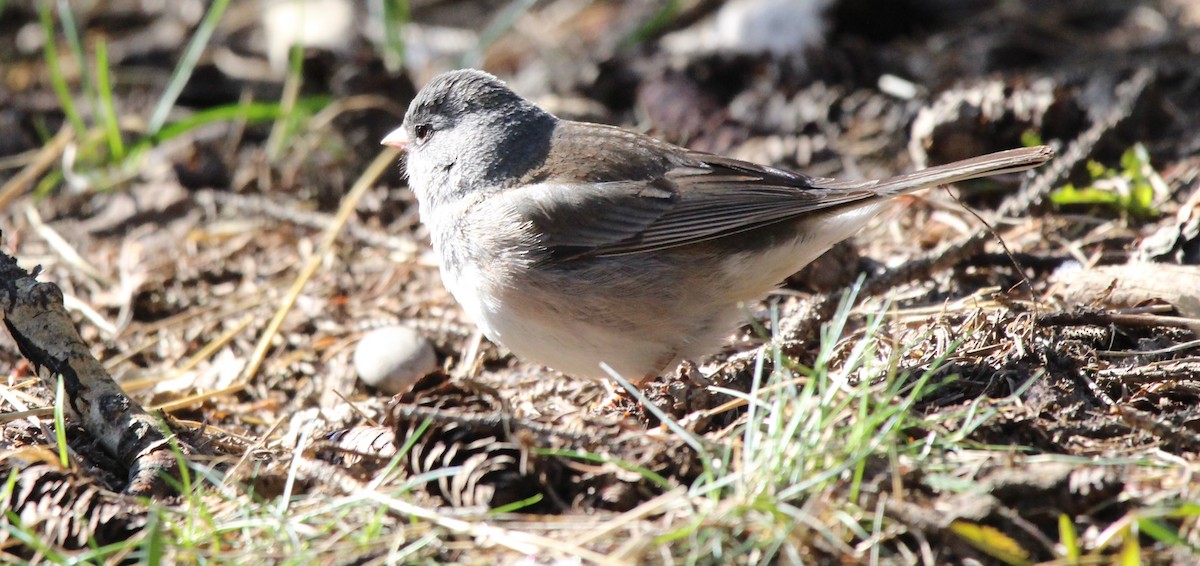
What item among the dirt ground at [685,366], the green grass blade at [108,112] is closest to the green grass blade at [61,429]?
the dirt ground at [685,366]

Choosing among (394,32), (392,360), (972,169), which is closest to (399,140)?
(392,360)

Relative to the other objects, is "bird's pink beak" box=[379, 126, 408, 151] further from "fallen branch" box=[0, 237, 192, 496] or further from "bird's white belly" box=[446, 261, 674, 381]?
"fallen branch" box=[0, 237, 192, 496]

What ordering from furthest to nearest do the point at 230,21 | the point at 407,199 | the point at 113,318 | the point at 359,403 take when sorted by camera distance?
the point at 230,21
the point at 407,199
the point at 113,318
the point at 359,403

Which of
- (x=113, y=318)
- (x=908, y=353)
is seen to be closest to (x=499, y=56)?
(x=113, y=318)

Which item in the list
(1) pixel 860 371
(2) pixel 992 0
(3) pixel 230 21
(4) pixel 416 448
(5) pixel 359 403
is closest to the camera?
(4) pixel 416 448

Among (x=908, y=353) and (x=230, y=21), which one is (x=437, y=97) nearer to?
(x=908, y=353)

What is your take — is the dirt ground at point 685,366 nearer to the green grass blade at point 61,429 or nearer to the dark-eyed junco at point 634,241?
the green grass blade at point 61,429

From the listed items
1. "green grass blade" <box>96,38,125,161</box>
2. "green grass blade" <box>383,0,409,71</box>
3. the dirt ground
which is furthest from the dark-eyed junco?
"green grass blade" <box>96,38,125,161</box>
